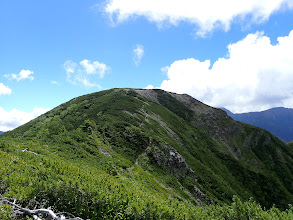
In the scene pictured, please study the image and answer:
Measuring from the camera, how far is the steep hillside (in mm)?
10240

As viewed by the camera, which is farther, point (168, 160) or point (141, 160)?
point (168, 160)

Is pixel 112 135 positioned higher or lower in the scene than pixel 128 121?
lower

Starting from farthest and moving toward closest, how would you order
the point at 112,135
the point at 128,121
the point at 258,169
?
the point at 258,169 → the point at 128,121 → the point at 112,135

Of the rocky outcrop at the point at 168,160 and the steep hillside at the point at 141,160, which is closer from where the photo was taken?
the steep hillside at the point at 141,160

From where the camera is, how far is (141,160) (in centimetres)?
4897

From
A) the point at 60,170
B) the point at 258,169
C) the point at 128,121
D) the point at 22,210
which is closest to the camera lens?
the point at 22,210

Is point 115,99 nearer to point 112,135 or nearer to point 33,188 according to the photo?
point 112,135

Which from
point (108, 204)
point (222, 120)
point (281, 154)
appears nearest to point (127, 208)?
point (108, 204)

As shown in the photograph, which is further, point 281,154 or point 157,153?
point 281,154

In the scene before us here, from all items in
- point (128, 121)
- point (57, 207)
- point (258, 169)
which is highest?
point (128, 121)

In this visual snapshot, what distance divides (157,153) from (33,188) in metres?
46.7

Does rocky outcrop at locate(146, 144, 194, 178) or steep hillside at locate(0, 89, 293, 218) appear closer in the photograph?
steep hillside at locate(0, 89, 293, 218)

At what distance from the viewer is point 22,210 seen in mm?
8094

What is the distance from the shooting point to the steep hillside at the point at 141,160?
1024 cm
